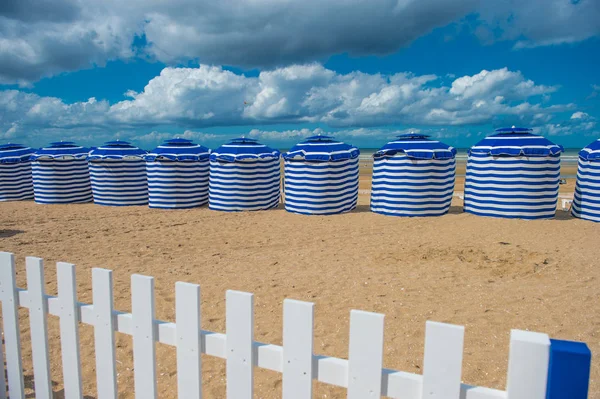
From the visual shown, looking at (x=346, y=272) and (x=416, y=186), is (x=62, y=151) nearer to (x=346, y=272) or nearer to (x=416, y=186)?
(x=416, y=186)

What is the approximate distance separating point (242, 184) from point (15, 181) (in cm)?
759

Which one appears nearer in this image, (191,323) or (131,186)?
(191,323)

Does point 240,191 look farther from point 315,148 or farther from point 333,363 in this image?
point 333,363

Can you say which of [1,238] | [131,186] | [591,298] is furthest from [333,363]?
[131,186]

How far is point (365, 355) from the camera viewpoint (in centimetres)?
129

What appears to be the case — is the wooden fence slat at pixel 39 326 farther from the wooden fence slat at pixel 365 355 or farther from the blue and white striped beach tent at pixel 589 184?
the blue and white striped beach tent at pixel 589 184

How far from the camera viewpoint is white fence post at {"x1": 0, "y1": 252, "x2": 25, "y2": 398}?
2.01 metres

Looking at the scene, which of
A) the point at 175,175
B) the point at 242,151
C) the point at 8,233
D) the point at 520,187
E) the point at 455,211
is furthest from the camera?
the point at 175,175

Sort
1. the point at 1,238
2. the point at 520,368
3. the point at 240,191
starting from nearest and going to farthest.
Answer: the point at 520,368, the point at 1,238, the point at 240,191

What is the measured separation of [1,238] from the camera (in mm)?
7090

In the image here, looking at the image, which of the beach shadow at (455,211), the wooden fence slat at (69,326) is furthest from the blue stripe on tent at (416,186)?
the wooden fence slat at (69,326)

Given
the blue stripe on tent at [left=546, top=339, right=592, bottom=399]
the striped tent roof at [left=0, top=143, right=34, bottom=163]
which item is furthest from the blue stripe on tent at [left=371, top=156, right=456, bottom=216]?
the striped tent roof at [left=0, top=143, right=34, bottom=163]

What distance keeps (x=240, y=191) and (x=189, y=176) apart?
155 centimetres

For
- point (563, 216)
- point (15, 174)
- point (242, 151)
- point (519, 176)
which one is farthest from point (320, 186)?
point (15, 174)
